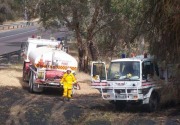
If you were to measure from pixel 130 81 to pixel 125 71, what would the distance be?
669 millimetres

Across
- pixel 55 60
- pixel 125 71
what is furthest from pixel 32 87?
pixel 125 71

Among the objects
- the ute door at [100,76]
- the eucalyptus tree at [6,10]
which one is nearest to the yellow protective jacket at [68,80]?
the ute door at [100,76]

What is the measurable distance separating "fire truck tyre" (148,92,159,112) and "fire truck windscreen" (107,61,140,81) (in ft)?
3.59

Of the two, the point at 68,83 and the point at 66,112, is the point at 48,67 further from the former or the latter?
the point at 66,112

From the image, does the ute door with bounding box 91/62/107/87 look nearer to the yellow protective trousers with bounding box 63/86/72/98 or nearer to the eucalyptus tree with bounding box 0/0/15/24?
the yellow protective trousers with bounding box 63/86/72/98

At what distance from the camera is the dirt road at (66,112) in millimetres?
15570

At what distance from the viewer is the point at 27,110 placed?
1784 cm

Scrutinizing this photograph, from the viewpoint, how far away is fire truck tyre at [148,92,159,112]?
1795 cm

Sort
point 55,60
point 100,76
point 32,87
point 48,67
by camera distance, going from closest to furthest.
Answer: point 100,76, point 48,67, point 55,60, point 32,87

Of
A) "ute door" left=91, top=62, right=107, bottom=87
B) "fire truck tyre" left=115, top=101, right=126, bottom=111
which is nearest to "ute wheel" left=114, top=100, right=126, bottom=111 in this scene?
"fire truck tyre" left=115, top=101, right=126, bottom=111

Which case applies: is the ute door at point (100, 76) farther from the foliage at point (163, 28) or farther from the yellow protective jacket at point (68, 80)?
the yellow protective jacket at point (68, 80)

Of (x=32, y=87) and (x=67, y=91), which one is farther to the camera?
(x=32, y=87)

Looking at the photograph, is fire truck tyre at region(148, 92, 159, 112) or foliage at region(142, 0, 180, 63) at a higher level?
foliage at region(142, 0, 180, 63)

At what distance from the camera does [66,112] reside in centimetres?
1761
